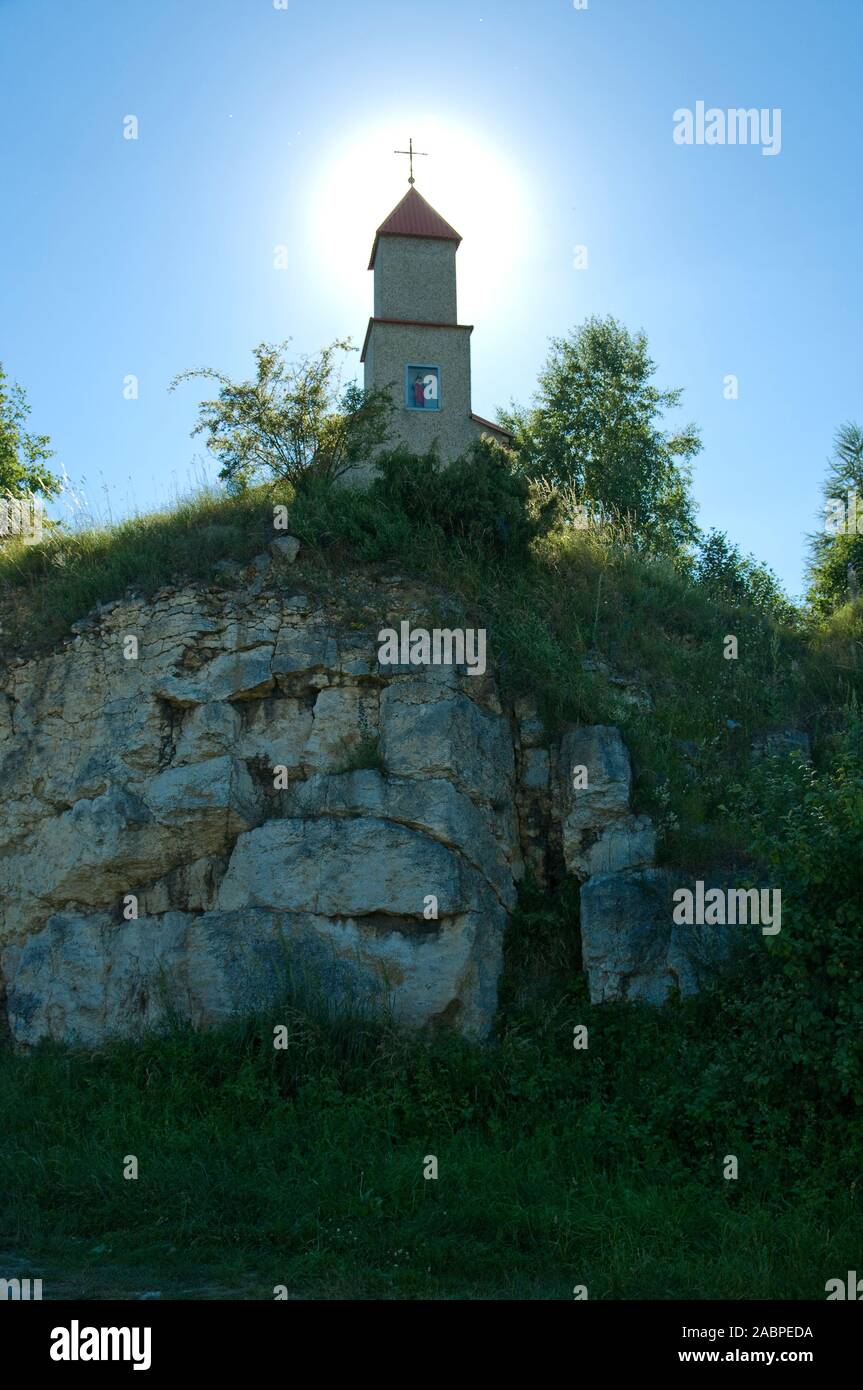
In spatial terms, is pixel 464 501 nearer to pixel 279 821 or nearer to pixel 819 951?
pixel 279 821

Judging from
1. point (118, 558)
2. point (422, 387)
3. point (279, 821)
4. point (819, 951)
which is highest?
point (422, 387)

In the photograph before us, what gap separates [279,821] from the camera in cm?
1084

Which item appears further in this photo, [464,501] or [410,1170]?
[464,501]

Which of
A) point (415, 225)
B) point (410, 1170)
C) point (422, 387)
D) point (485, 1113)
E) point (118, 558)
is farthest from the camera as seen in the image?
point (415, 225)

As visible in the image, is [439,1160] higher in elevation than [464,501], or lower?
lower

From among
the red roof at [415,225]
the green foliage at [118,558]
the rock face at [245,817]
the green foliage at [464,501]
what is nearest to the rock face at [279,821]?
the rock face at [245,817]

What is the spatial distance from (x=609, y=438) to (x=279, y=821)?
18.4 m

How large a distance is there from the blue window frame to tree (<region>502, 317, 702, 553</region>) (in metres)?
3.53

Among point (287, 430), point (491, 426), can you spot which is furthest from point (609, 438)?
point (287, 430)

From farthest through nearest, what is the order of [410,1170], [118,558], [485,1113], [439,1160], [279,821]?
[118,558], [279,821], [485,1113], [439,1160], [410,1170]

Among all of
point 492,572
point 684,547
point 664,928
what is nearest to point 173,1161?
point 664,928

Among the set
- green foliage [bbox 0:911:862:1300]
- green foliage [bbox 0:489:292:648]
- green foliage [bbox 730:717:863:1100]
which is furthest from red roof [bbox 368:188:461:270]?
green foliage [bbox 730:717:863:1100]

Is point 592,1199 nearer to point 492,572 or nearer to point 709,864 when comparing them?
point 709,864

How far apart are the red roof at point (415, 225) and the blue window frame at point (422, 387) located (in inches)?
105
